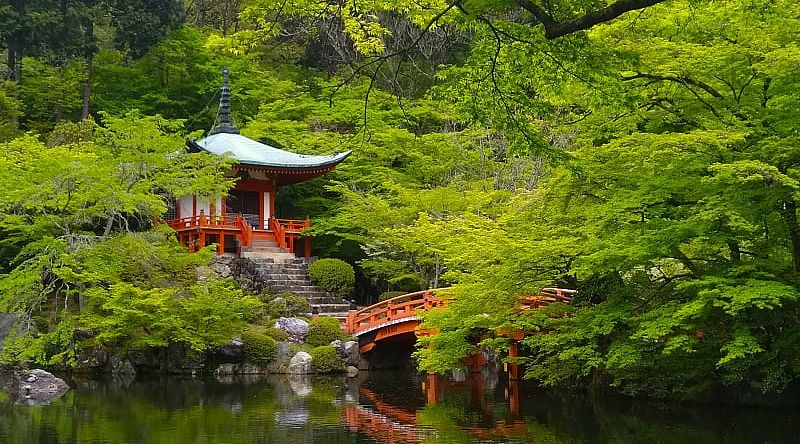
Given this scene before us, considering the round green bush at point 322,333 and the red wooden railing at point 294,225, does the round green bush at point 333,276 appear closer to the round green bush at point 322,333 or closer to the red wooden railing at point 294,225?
the red wooden railing at point 294,225

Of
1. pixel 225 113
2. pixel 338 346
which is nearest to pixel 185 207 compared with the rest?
pixel 225 113

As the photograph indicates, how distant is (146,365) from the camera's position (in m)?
17.3

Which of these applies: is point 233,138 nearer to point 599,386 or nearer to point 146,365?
point 146,365

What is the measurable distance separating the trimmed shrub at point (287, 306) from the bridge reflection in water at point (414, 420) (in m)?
4.16

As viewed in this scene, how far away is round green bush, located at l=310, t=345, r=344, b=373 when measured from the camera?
17.1 meters

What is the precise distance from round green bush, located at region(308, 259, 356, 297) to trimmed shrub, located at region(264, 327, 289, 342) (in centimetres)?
273

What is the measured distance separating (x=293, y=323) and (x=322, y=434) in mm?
8407

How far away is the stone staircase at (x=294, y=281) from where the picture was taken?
1955 cm

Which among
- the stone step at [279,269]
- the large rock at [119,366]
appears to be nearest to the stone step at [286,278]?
the stone step at [279,269]

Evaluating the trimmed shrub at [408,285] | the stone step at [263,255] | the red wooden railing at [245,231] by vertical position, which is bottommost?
the trimmed shrub at [408,285]

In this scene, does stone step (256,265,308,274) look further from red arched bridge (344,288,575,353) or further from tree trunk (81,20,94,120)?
tree trunk (81,20,94,120)

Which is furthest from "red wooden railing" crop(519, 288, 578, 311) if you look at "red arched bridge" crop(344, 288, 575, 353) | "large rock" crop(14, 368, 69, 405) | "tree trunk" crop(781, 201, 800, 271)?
"large rock" crop(14, 368, 69, 405)

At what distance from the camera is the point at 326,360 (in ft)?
56.2

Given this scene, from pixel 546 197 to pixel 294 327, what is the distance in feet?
26.4
